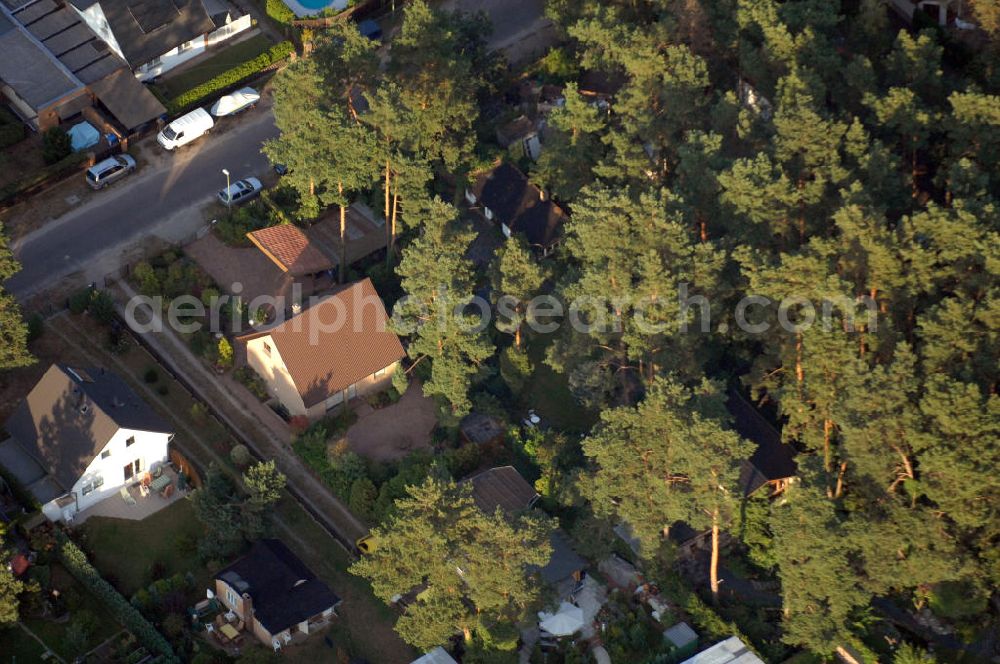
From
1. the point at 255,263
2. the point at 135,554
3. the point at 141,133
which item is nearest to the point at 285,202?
the point at 255,263

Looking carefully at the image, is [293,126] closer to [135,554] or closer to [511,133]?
[511,133]

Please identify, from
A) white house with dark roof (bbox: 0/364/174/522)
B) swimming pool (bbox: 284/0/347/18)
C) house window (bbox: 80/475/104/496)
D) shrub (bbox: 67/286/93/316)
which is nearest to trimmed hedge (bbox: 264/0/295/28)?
swimming pool (bbox: 284/0/347/18)

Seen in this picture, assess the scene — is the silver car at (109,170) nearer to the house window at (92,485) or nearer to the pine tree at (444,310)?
the pine tree at (444,310)

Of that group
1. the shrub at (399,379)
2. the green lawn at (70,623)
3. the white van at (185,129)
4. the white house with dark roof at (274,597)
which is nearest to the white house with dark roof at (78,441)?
the green lawn at (70,623)

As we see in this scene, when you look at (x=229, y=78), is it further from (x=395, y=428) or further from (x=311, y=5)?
(x=395, y=428)

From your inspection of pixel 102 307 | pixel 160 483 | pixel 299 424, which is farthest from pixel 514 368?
pixel 102 307
